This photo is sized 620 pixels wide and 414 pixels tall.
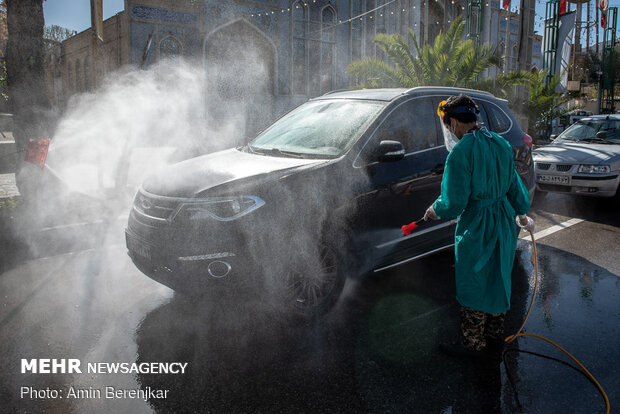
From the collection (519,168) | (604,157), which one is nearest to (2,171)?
(519,168)

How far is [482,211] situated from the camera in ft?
10.7

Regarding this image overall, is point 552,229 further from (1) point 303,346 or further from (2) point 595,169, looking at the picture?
(1) point 303,346

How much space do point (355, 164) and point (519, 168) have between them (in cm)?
255

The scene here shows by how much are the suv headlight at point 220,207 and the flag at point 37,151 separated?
464cm

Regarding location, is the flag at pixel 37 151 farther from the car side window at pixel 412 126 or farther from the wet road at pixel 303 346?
the car side window at pixel 412 126

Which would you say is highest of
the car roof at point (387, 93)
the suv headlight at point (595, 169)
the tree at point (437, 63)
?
the tree at point (437, 63)

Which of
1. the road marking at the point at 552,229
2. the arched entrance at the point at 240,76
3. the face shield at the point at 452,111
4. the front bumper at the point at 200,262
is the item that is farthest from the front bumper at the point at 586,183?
the arched entrance at the point at 240,76

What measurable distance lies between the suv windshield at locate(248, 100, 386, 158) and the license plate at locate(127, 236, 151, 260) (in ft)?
4.70

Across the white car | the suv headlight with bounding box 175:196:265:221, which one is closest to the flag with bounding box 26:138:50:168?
the suv headlight with bounding box 175:196:265:221

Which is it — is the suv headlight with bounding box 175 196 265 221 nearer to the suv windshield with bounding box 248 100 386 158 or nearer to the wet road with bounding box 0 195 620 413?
the wet road with bounding box 0 195 620 413

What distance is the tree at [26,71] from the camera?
7285 mm

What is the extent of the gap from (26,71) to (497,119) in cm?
685

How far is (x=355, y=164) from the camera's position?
4086 millimetres

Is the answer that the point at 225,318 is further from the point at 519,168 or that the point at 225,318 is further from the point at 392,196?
the point at 519,168
